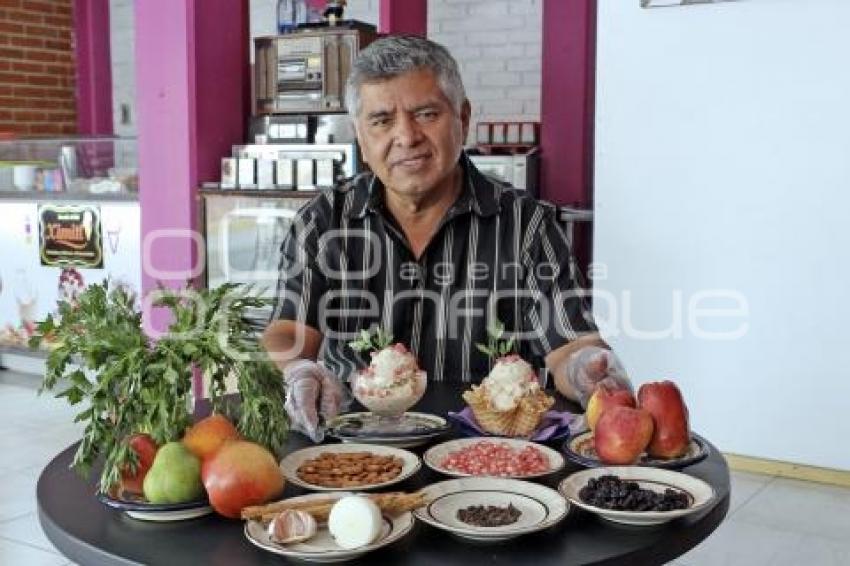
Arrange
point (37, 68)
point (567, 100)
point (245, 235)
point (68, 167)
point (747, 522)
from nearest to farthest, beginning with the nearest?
1. point (747, 522)
2. point (245, 235)
3. point (68, 167)
4. point (567, 100)
5. point (37, 68)

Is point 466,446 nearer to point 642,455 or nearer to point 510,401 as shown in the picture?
point 510,401

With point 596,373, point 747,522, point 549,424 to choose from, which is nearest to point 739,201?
point 747,522

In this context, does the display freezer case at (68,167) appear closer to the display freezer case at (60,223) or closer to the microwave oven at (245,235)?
the display freezer case at (60,223)

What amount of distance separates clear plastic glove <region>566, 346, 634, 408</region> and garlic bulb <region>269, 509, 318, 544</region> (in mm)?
686

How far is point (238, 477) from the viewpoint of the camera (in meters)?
1.14


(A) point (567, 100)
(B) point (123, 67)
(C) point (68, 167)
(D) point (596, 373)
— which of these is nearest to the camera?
(D) point (596, 373)

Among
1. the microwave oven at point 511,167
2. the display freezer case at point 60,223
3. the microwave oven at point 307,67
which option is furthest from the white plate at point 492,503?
the microwave oven at point 511,167

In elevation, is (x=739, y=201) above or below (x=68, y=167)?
below

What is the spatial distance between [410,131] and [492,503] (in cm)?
95

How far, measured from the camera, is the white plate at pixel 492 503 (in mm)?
1088

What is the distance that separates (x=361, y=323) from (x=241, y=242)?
2.38 meters

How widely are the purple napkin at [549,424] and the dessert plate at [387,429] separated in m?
0.03

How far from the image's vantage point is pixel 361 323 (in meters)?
2.12

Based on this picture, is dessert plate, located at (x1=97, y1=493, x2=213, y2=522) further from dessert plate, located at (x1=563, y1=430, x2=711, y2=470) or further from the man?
the man
